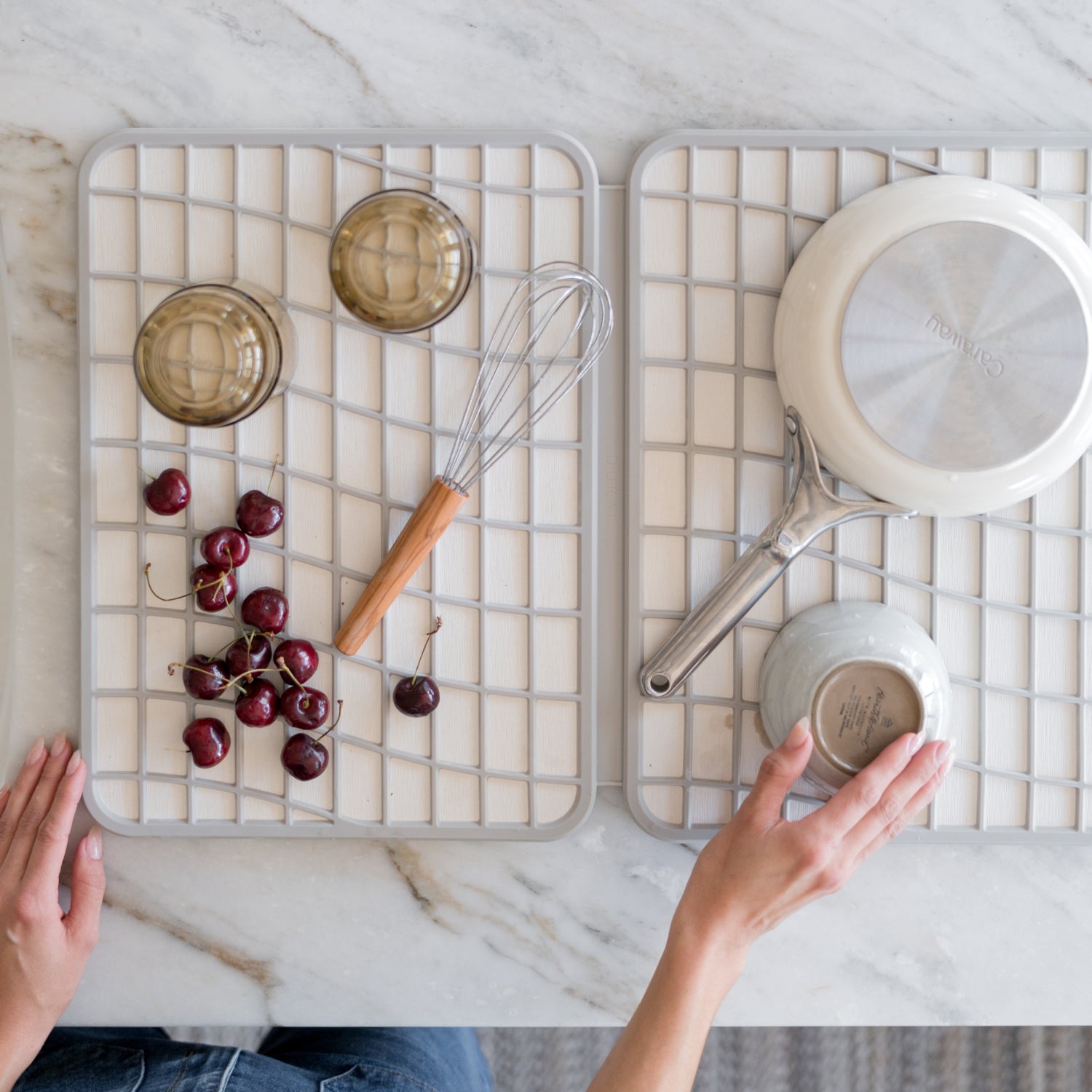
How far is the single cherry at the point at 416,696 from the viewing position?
592mm

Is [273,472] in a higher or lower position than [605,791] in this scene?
higher

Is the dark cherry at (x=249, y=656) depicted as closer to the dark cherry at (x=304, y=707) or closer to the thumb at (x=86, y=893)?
the dark cherry at (x=304, y=707)

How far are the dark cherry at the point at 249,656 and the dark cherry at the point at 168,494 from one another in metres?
0.10

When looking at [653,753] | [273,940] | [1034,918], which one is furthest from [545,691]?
[1034,918]

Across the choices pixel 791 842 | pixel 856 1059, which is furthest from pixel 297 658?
pixel 856 1059

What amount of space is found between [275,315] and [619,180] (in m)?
0.25

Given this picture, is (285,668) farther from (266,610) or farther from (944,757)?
(944,757)

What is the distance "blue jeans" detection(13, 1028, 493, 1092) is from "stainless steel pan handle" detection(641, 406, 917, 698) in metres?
0.40

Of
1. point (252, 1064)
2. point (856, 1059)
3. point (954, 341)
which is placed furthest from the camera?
point (856, 1059)

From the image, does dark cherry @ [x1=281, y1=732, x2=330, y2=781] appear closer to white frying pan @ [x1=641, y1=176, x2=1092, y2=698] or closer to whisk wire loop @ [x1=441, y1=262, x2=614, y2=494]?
whisk wire loop @ [x1=441, y1=262, x2=614, y2=494]

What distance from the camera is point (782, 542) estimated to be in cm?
58

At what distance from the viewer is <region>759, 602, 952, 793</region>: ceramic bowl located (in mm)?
551

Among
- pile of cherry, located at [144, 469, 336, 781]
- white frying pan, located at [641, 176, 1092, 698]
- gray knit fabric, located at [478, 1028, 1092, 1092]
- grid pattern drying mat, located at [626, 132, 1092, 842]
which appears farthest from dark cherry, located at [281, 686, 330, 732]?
gray knit fabric, located at [478, 1028, 1092, 1092]

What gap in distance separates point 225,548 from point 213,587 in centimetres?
3
